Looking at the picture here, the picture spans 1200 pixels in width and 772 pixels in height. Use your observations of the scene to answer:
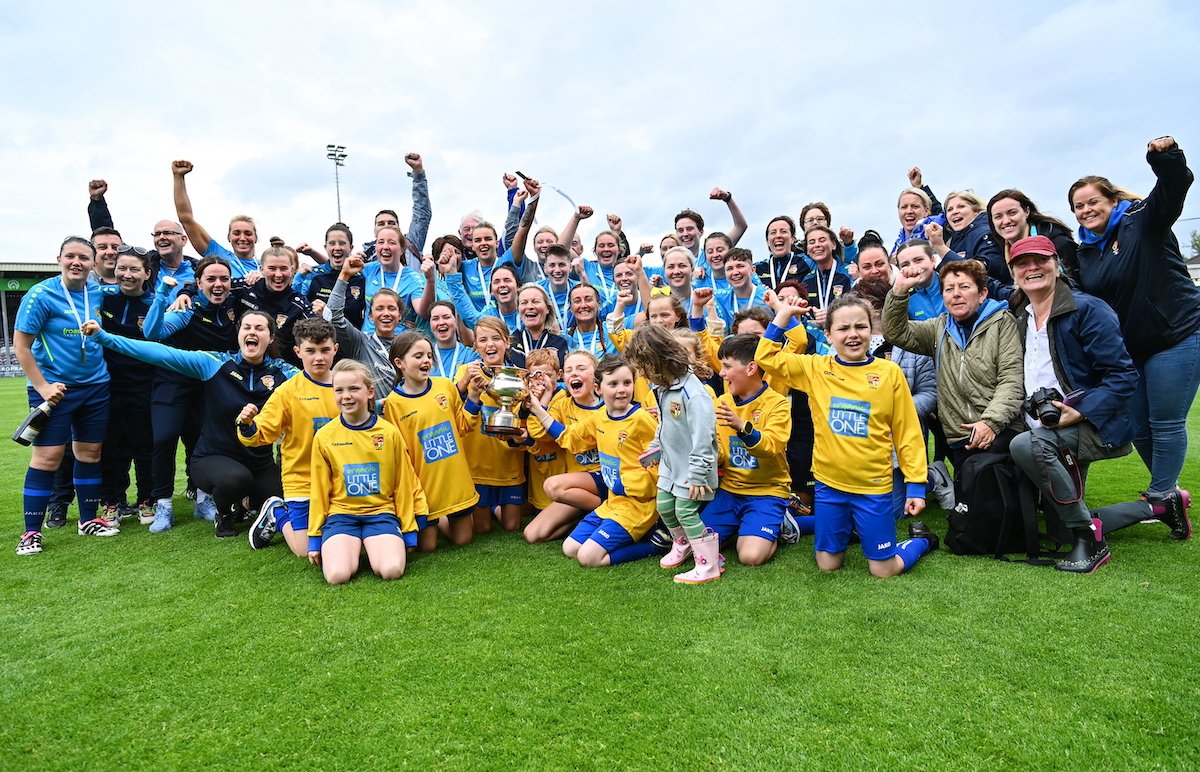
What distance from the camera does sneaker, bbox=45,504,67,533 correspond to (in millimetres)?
5505

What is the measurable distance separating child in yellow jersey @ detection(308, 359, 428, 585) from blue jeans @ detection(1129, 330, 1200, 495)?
4441 millimetres

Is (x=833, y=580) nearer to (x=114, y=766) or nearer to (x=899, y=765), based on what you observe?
(x=899, y=765)

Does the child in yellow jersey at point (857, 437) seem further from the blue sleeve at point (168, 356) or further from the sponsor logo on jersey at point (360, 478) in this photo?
the blue sleeve at point (168, 356)

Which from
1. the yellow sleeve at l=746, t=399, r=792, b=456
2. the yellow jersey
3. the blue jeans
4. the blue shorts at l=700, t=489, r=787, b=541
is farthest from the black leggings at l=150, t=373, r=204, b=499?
the blue jeans

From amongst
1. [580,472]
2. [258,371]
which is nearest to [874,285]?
[580,472]

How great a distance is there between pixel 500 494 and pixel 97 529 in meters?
3.15

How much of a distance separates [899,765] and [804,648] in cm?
78

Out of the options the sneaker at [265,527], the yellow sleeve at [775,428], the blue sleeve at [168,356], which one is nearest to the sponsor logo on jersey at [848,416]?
the yellow sleeve at [775,428]

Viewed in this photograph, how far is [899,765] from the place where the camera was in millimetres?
2055

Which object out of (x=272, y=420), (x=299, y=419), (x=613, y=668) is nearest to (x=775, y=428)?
(x=613, y=668)

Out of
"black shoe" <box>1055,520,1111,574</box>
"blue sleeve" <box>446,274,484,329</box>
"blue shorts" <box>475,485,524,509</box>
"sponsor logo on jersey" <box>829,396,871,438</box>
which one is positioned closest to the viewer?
"black shoe" <box>1055,520,1111,574</box>

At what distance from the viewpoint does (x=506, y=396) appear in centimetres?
425

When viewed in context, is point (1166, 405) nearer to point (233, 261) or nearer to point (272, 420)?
point (272, 420)

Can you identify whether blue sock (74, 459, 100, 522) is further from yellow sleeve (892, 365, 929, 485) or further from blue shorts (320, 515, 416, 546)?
yellow sleeve (892, 365, 929, 485)
